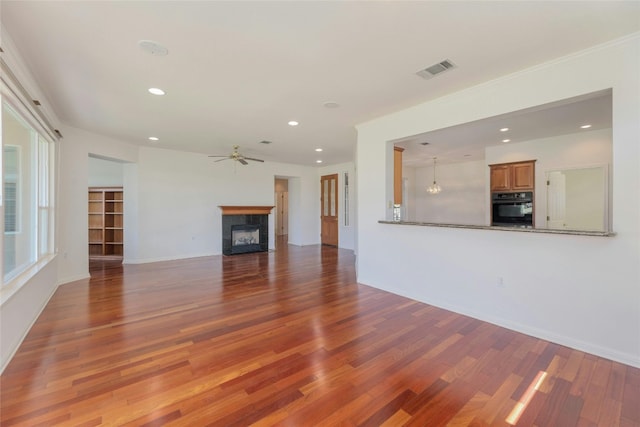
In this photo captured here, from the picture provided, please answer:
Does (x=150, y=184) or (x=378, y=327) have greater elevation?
(x=150, y=184)

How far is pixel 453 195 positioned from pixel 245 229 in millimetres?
6076

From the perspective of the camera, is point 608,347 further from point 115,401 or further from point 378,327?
point 115,401

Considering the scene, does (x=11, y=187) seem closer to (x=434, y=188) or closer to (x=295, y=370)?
(x=295, y=370)

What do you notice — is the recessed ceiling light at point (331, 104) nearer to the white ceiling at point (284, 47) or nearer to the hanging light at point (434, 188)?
the white ceiling at point (284, 47)

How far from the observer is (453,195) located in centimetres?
820

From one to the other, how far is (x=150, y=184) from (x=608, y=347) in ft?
25.7

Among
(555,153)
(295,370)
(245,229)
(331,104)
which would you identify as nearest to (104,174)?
(245,229)

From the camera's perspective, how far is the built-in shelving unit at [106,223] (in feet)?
23.8

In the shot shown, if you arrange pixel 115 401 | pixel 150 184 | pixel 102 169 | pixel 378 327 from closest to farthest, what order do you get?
1. pixel 115 401
2. pixel 378 327
3. pixel 150 184
4. pixel 102 169

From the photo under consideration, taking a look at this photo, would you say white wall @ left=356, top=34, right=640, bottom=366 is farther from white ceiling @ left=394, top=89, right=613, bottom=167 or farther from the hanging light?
the hanging light

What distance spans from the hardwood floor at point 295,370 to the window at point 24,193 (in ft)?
2.56

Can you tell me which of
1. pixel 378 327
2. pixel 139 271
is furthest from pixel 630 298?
pixel 139 271

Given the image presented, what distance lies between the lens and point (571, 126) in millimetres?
4594

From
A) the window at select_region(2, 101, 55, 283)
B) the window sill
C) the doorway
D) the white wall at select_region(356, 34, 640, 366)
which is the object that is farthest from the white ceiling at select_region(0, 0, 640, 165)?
the doorway
